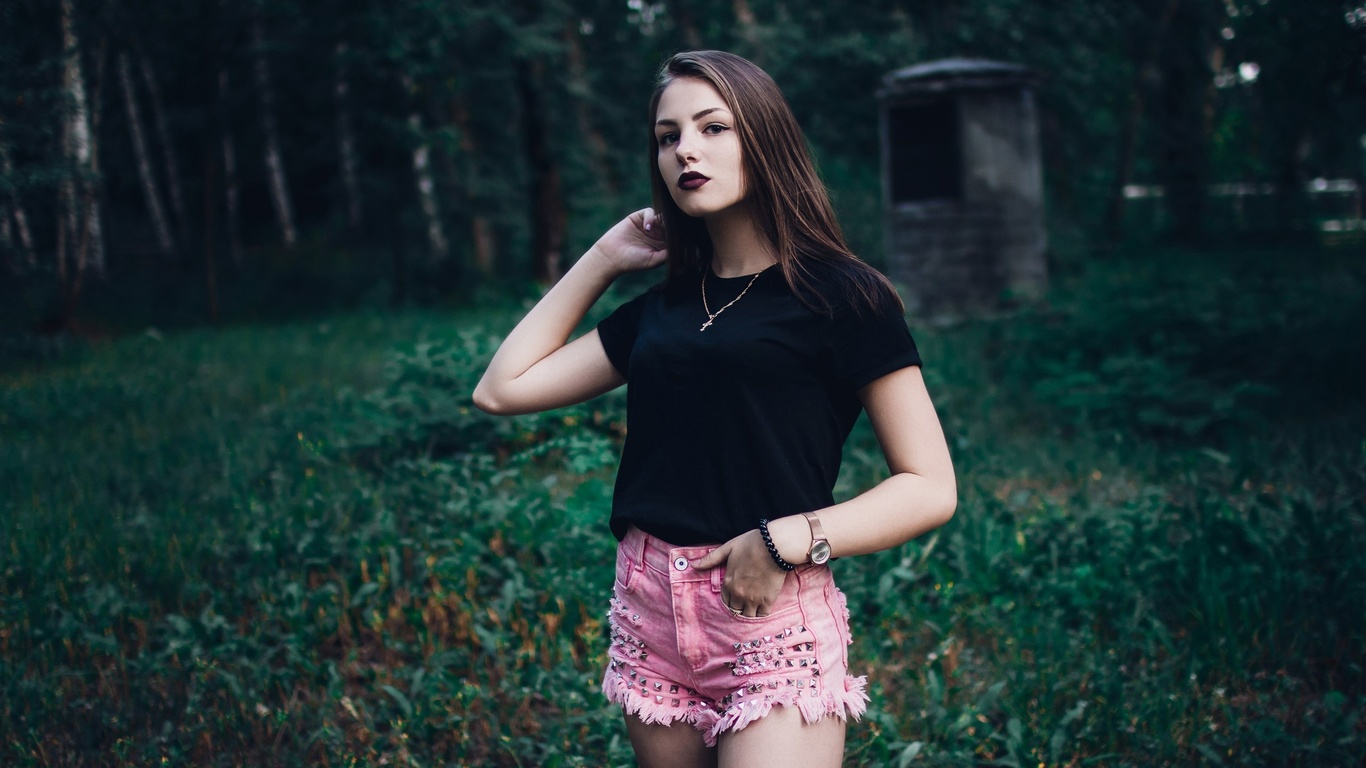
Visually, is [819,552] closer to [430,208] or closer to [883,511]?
[883,511]

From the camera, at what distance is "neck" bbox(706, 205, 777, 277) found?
201 centimetres

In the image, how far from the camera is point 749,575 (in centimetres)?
175

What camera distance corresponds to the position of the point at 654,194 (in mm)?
2127

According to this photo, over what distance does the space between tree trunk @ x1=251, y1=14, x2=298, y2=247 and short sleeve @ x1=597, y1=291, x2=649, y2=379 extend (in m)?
15.2

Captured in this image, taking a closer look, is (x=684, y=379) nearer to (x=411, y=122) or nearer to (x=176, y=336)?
(x=176, y=336)

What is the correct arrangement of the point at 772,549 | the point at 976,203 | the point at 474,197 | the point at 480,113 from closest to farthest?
the point at 772,549
the point at 976,203
the point at 474,197
the point at 480,113

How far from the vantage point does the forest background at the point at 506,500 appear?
12.0 ft

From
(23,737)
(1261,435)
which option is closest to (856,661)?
(23,737)

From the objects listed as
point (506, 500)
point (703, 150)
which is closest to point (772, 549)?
point (703, 150)

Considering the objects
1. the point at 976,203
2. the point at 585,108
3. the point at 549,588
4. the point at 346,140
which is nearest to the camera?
the point at 549,588

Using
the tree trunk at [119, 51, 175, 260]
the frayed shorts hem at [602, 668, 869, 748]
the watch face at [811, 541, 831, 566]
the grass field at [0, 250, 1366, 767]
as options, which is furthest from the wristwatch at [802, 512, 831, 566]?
the tree trunk at [119, 51, 175, 260]

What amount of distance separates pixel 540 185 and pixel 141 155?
1302 cm

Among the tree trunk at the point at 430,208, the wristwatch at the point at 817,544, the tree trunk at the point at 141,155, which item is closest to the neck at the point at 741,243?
the wristwatch at the point at 817,544

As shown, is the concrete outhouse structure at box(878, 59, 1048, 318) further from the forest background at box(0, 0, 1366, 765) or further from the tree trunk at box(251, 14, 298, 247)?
the tree trunk at box(251, 14, 298, 247)
